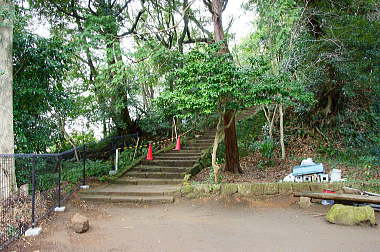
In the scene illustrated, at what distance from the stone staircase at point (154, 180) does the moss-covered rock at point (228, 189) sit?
1.20m

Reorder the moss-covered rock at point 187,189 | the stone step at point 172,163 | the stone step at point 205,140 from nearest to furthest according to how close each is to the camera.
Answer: the moss-covered rock at point 187,189 < the stone step at point 172,163 < the stone step at point 205,140

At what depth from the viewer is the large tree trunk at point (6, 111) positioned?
223 inches

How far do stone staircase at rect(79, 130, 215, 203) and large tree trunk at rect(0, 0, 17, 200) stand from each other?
168 cm

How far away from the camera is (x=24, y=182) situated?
6.59m

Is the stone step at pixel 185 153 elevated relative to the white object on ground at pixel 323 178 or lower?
elevated

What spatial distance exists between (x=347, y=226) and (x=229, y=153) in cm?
394

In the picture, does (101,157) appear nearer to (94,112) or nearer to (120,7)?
(94,112)

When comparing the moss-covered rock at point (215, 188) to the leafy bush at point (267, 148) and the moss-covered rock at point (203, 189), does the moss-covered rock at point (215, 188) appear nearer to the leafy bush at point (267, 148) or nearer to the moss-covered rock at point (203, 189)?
the moss-covered rock at point (203, 189)

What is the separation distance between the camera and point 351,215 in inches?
188

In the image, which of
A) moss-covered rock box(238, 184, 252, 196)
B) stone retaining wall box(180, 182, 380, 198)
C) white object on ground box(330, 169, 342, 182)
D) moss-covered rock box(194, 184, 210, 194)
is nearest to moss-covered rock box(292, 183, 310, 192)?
stone retaining wall box(180, 182, 380, 198)

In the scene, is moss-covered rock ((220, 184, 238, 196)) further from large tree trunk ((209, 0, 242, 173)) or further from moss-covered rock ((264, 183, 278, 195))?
large tree trunk ((209, 0, 242, 173))

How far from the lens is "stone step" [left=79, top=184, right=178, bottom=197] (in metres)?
6.92

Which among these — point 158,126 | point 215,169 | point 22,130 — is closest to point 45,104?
point 22,130

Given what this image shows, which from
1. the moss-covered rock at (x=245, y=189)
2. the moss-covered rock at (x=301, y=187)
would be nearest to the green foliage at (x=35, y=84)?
the moss-covered rock at (x=245, y=189)
